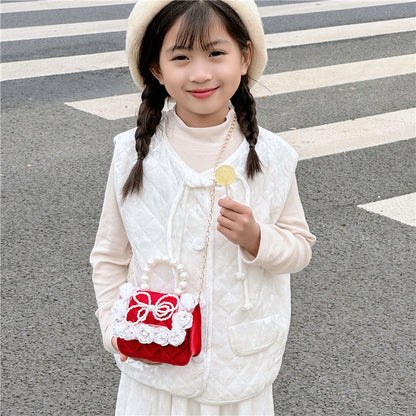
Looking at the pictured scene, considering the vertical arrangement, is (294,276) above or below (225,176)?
below

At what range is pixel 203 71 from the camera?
1823 mm

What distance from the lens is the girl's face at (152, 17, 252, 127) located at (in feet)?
5.99

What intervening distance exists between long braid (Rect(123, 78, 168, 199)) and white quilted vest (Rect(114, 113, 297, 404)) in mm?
19

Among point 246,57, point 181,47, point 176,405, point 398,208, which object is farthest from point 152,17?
point 398,208

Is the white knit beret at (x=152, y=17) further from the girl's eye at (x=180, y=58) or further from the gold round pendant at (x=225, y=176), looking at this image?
the gold round pendant at (x=225, y=176)

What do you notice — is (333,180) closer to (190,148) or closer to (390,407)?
(390,407)

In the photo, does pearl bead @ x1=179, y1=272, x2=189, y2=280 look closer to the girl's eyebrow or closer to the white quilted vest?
the white quilted vest

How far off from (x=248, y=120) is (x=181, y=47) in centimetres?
25

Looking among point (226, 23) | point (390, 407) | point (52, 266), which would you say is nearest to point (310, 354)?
point (390, 407)

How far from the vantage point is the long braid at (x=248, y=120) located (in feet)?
6.27

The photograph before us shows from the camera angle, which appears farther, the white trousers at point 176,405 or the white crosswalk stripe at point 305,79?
the white crosswalk stripe at point 305,79

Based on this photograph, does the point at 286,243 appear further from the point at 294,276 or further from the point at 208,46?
the point at 294,276

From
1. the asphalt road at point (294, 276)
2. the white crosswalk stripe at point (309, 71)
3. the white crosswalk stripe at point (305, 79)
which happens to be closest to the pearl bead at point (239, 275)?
the asphalt road at point (294, 276)

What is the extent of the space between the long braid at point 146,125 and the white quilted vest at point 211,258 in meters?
0.02
